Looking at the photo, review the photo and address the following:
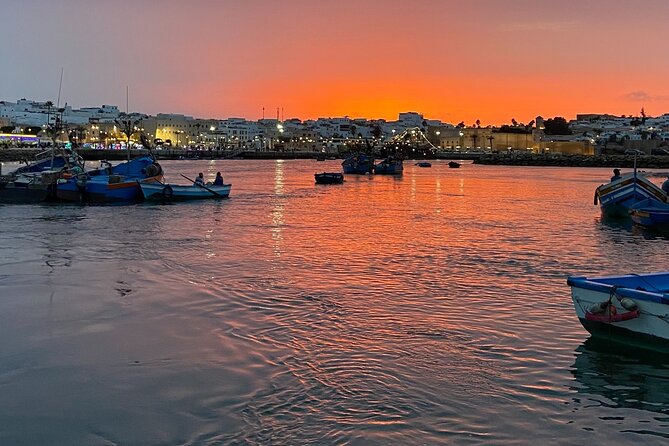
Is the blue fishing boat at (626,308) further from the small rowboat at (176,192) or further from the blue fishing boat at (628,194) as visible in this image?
the small rowboat at (176,192)

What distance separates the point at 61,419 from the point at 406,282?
26.5 ft

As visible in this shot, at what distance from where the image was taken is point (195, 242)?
63.1 feet

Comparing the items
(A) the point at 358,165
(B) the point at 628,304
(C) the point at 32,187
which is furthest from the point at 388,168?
(B) the point at 628,304

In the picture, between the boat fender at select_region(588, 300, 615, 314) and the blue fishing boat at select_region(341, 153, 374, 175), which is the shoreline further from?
the boat fender at select_region(588, 300, 615, 314)

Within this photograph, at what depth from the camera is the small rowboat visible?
1315 inches

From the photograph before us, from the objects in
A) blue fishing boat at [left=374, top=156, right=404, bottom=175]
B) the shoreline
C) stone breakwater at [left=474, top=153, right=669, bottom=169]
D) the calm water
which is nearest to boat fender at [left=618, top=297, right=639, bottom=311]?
the calm water

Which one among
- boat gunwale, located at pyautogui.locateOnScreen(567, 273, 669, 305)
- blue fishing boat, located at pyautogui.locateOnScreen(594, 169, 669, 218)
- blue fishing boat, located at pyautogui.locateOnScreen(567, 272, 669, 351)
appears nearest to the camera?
boat gunwale, located at pyautogui.locateOnScreen(567, 273, 669, 305)

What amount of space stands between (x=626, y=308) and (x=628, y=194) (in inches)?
873

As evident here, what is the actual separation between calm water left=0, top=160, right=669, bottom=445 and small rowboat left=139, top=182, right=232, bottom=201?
14911mm

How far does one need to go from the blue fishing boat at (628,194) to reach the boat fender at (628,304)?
20615 millimetres

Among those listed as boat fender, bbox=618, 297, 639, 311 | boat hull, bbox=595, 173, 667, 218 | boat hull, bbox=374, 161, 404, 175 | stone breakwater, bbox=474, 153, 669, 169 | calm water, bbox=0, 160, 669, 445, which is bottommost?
calm water, bbox=0, 160, 669, 445

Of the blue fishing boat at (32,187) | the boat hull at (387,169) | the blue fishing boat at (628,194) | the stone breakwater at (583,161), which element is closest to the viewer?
the blue fishing boat at (628,194)

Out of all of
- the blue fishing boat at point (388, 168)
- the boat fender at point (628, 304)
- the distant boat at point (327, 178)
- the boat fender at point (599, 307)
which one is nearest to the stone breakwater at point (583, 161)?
the blue fishing boat at point (388, 168)

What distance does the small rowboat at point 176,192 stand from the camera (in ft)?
110
